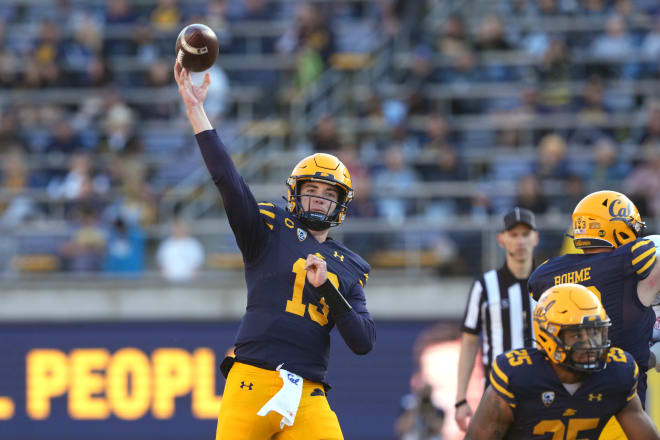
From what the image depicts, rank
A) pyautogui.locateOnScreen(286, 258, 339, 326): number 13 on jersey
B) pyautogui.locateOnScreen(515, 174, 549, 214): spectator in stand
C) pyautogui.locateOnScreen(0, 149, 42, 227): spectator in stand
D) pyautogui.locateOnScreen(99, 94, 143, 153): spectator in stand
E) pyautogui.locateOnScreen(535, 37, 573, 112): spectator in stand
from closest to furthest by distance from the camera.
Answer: pyautogui.locateOnScreen(286, 258, 339, 326): number 13 on jersey → pyautogui.locateOnScreen(515, 174, 549, 214): spectator in stand → pyautogui.locateOnScreen(0, 149, 42, 227): spectator in stand → pyautogui.locateOnScreen(535, 37, 573, 112): spectator in stand → pyautogui.locateOnScreen(99, 94, 143, 153): spectator in stand

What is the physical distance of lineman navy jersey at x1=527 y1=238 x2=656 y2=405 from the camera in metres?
5.52

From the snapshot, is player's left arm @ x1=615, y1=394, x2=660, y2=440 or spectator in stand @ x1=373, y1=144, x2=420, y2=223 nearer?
player's left arm @ x1=615, y1=394, x2=660, y2=440

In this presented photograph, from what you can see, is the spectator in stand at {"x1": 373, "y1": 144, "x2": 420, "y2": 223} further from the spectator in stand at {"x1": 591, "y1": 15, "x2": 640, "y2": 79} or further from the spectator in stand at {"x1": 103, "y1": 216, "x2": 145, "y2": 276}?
the spectator in stand at {"x1": 591, "y1": 15, "x2": 640, "y2": 79}

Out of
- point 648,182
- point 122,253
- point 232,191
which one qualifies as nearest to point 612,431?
point 232,191

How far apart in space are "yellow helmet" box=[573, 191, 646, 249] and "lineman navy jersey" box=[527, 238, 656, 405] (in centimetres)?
10

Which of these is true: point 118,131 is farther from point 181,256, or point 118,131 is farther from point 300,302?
point 300,302

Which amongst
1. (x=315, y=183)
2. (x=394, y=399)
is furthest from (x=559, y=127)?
(x=315, y=183)

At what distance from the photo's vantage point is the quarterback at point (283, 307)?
5.30 meters

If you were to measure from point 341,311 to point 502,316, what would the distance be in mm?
2261

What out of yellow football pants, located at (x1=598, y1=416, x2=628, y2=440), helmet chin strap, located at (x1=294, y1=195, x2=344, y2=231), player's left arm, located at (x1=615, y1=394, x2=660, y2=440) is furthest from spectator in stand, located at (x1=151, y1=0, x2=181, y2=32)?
player's left arm, located at (x1=615, y1=394, x2=660, y2=440)

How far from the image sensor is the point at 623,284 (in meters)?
5.53

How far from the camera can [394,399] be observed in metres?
11.9

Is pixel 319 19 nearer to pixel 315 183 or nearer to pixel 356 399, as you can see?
pixel 356 399

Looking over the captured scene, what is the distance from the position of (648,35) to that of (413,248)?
477cm
